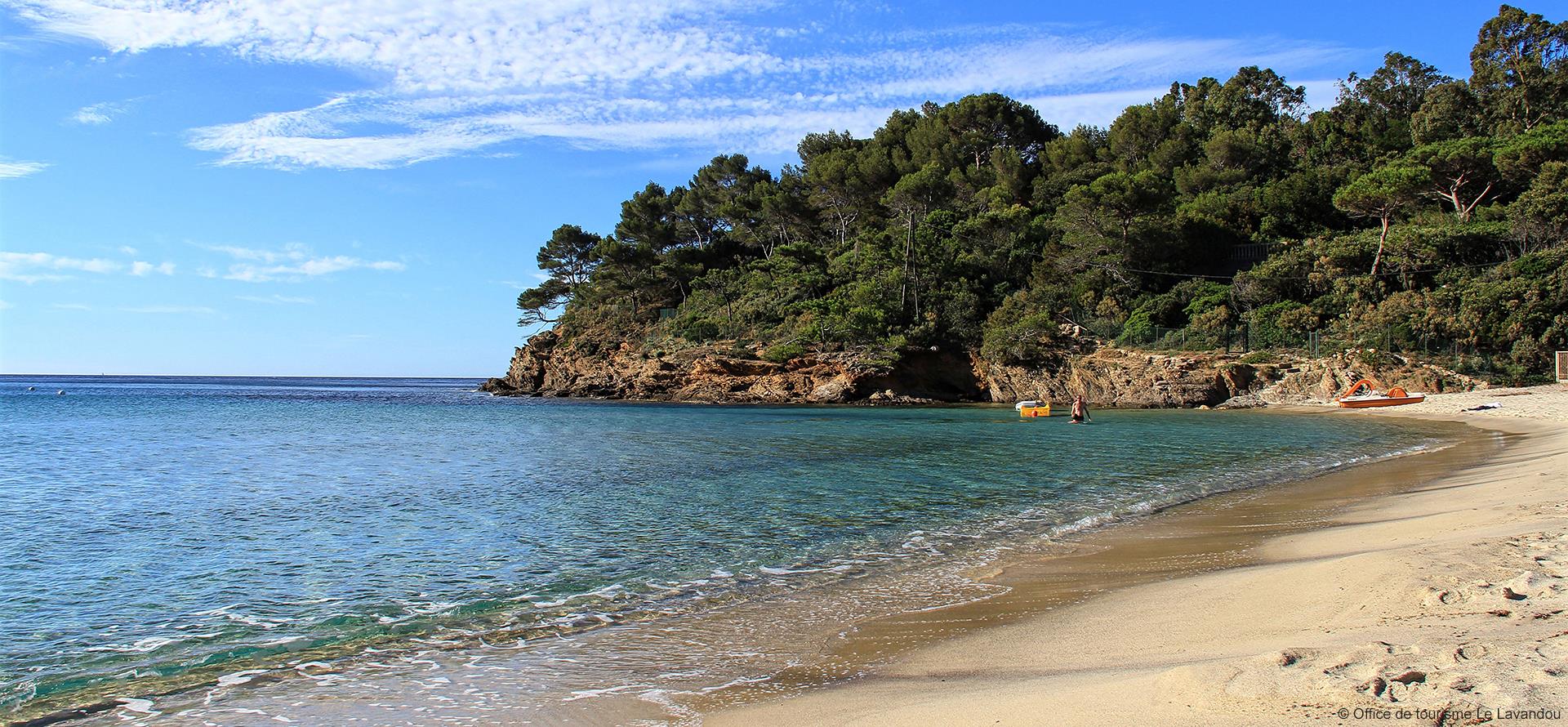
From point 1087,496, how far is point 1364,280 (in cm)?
3807

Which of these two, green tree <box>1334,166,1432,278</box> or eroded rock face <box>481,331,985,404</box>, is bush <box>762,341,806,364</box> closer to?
eroded rock face <box>481,331,985,404</box>

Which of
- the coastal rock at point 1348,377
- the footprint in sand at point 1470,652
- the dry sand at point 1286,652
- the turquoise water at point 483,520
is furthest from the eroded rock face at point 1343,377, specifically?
the footprint in sand at point 1470,652

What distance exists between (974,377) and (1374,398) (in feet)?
67.6

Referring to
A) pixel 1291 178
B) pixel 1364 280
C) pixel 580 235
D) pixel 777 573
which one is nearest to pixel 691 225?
pixel 580 235

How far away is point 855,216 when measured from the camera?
68000 mm

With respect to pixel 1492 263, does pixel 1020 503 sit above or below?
below

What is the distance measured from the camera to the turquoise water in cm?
674

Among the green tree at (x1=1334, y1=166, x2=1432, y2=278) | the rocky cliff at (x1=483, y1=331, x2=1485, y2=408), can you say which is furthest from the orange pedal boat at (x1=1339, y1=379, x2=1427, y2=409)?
the green tree at (x1=1334, y1=166, x2=1432, y2=278)

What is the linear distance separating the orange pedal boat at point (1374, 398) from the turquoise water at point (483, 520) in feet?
27.1

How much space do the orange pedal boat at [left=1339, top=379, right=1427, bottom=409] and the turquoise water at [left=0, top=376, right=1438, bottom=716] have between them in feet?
27.1

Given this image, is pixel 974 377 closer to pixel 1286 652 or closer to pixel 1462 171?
pixel 1462 171

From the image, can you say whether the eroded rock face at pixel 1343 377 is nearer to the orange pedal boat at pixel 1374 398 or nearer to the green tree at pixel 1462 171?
the orange pedal boat at pixel 1374 398

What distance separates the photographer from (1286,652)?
14.4 ft

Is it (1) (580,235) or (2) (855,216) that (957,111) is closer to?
(2) (855,216)
